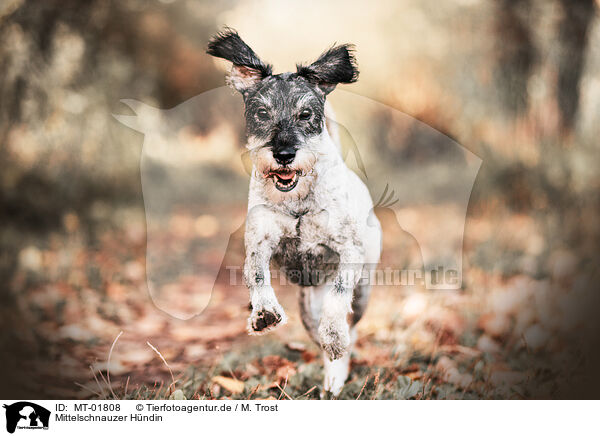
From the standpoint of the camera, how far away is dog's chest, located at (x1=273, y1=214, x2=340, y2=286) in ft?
5.84

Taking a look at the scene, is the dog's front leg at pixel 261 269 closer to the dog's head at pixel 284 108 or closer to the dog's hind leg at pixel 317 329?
the dog's head at pixel 284 108

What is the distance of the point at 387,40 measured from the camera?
2602 mm

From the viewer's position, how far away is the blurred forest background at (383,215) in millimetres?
2545

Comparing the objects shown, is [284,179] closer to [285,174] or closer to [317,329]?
[285,174]

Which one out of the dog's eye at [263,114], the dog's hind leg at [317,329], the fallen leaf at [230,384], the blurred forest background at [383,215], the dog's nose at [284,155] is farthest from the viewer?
the blurred forest background at [383,215]

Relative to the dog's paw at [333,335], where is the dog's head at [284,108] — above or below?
above

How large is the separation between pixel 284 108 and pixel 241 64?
0.84 feet

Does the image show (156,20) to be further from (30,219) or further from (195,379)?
(195,379)

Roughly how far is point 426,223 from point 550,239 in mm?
775

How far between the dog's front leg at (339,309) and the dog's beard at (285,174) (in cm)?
30

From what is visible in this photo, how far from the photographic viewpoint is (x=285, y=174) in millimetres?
1656
